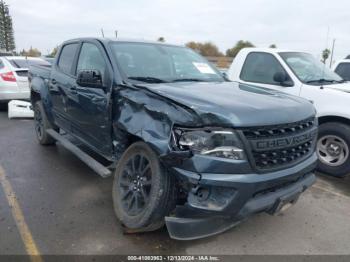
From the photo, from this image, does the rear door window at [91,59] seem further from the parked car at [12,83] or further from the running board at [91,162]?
the parked car at [12,83]

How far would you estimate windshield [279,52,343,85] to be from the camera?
5.43 metres

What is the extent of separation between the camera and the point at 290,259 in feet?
9.80

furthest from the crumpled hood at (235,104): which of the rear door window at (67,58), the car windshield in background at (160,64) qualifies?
the rear door window at (67,58)

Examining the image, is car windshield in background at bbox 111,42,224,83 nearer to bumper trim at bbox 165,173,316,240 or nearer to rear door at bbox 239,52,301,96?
rear door at bbox 239,52,301,96

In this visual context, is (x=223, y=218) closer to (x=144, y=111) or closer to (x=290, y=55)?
(x=144, y=111)

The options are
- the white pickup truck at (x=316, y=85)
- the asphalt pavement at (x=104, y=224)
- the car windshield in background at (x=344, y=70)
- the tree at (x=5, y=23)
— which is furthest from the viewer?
the tree at (x=5, y=23)

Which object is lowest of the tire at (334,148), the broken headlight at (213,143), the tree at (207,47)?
the tire at (334,148)

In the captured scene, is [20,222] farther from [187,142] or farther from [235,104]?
[235,104]

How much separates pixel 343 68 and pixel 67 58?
5.65 m

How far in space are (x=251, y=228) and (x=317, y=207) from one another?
1.09m

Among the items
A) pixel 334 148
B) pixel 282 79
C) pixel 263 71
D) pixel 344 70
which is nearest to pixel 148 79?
Answer: pixel 282 79

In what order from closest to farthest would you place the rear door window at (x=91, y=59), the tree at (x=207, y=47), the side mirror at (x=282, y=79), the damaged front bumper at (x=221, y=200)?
the damaged front bumper at (x=221, y=200)
the rear door window at (x=91, y=59)
the side mirror at (x=282, y=79)
the tree at (x=207, y=47)

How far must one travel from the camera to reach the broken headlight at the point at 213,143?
260 cm

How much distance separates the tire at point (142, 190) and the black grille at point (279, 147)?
2.48 ft
